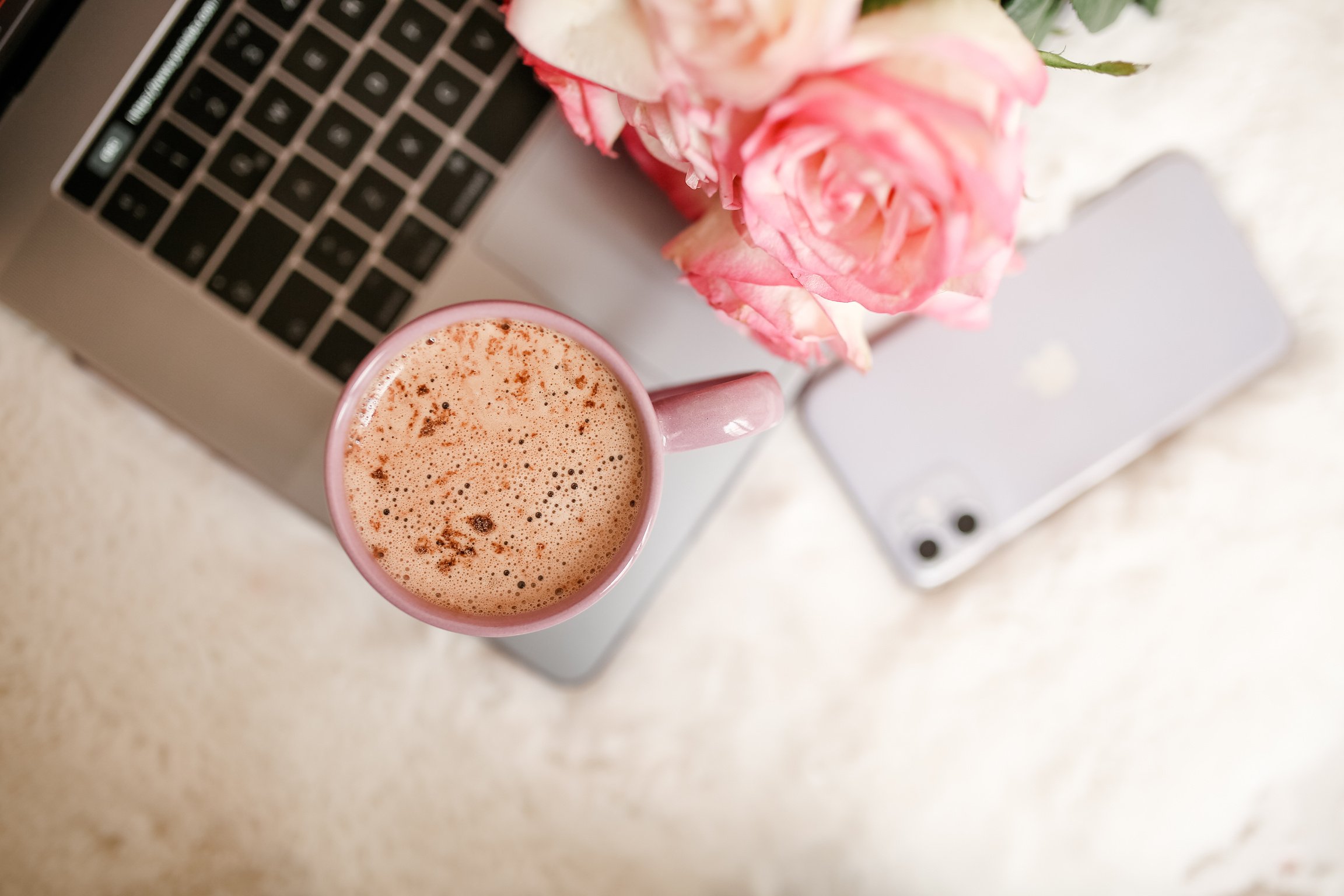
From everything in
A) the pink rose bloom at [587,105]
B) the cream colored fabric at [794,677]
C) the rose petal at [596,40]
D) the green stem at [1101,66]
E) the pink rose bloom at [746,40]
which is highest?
the green stem at [1101,66]

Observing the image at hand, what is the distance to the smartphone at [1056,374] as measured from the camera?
0.58m

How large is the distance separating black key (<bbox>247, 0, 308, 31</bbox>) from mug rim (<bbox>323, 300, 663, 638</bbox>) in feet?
0.80

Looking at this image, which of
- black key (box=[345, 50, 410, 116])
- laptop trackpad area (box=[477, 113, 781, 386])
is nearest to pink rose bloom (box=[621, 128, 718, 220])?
laptop trackpad area (box=[477, 113, 781, 386])

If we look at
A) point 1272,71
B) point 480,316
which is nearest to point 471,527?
point 480,316

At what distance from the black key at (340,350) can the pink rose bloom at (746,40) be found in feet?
0.98

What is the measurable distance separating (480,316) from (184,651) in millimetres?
363

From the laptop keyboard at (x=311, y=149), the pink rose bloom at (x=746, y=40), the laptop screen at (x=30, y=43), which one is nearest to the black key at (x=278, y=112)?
the laptop keyboard at (x=311, y=149)

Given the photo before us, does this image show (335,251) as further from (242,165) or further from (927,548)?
(927,548)

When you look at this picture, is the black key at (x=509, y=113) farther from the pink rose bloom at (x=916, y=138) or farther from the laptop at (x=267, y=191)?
the pink rose bloom at (x=916, y=138)

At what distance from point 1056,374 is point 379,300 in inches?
17.7

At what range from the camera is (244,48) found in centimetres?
49

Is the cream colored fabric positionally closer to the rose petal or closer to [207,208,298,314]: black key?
[207,208,298,314]: black key

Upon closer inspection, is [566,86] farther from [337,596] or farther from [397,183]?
[337,596]

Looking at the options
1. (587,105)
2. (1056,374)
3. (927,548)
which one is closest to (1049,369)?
(1056,374)
